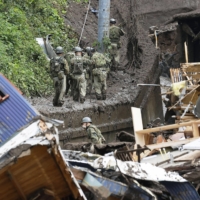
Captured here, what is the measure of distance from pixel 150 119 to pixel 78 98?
4479mm

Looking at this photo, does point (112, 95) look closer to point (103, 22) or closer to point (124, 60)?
point (103, 22)

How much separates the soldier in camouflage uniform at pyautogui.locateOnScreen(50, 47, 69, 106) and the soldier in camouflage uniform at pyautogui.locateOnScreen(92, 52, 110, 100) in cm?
182

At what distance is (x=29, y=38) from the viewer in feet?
89.3

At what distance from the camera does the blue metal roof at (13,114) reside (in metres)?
10.4

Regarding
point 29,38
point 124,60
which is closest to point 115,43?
point 124,60

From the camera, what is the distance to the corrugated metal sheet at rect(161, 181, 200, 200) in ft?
41.8

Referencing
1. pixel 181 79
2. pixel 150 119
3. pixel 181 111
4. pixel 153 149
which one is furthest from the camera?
pixel 150 119

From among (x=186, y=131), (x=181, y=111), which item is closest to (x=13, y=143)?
(x=186, y=131)

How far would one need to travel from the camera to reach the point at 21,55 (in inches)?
1019

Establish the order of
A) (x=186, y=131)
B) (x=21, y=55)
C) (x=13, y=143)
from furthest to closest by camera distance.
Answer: (x=21, y=55) < (x=186, y=131) < (x=13, y=143)

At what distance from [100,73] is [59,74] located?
7.63 feet

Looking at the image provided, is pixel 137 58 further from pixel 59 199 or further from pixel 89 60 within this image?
pixel 59 199

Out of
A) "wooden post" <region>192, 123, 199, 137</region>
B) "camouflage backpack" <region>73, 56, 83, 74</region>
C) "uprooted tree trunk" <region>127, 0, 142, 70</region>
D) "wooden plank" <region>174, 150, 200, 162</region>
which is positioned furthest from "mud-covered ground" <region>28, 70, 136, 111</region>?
"wooden plank" <region>174, 150, 200, 162</region>

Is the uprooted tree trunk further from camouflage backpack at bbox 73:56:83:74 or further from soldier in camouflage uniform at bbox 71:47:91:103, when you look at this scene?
camouflage backpack at bbox 73:56:83:74
